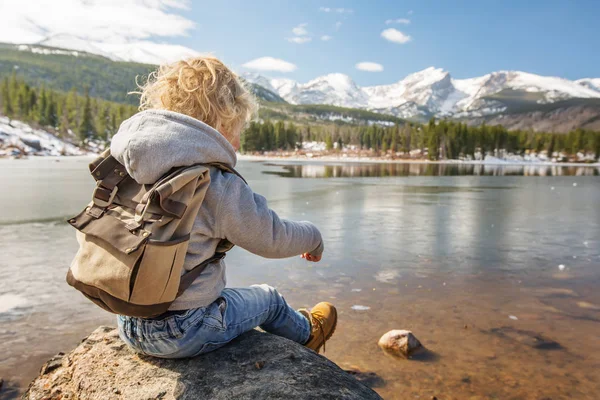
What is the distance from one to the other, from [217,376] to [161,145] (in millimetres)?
1443

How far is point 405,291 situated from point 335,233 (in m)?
4.73

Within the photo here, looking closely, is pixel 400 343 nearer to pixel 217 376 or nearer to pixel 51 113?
pixel 217 376

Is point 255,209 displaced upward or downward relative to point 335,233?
upward

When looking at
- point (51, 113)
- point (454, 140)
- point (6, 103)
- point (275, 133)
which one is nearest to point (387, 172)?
point (454, 140)

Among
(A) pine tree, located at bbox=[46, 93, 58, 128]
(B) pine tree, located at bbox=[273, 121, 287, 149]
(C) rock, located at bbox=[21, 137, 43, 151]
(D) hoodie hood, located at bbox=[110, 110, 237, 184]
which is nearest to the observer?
(D) hoodie hood, located at bbox=[110, 110, 237, 184]

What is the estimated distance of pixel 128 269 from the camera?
2.16m

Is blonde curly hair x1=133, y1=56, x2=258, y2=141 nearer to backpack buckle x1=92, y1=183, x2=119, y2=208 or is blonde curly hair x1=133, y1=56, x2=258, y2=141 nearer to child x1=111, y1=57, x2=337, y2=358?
child x1=111, y1=57, x2=337, y2=358

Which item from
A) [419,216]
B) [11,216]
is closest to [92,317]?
[11,216]

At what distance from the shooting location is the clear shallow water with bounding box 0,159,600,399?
4.66 m

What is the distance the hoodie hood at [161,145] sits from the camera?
2266 mm

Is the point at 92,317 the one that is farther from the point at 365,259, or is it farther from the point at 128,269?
the point at 365,259

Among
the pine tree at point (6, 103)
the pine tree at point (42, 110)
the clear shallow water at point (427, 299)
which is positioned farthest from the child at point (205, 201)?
the pine tree at point (6, 103)

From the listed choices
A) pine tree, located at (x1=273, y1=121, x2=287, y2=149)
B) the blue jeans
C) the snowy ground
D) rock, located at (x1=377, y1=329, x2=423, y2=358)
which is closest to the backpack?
the blue jeans

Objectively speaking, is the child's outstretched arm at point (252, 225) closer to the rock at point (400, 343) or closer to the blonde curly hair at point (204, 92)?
the blonde curly hair at point (204, 92)
